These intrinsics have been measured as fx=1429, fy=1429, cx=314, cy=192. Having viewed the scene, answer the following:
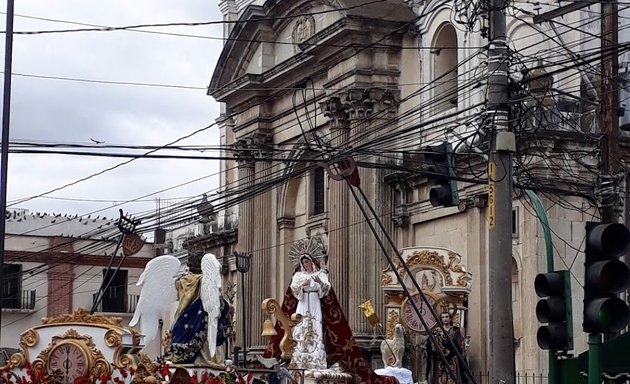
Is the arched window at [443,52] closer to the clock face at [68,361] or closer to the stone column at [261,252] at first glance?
the stone column at [261,252]

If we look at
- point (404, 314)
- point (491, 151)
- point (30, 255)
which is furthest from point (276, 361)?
point (30, 255)

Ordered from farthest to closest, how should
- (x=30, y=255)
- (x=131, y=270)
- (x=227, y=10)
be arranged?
(x=131, y=270), (x=30, y=255), (x=227, y=10)

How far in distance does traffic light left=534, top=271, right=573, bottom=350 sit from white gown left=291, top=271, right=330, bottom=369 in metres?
5.03

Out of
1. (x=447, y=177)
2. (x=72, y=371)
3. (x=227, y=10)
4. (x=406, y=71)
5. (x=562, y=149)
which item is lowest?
(x=72, y=371)

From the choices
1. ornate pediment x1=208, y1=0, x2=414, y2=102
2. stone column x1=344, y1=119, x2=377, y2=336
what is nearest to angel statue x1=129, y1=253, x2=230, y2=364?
ornate pediment x1=208, y1=0, x2=414, y2=102

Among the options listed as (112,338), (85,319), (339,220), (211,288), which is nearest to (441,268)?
(211,288)

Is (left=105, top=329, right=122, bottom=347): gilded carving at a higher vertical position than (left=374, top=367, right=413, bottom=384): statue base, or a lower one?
higher

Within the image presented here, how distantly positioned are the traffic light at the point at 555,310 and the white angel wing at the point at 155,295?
7.37m

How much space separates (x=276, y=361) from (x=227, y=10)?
3084cm

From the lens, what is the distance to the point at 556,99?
2838cm

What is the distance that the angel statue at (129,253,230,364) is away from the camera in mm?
19375

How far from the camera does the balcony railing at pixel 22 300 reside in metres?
56.3

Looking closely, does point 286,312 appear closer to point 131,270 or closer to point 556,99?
point 556,99

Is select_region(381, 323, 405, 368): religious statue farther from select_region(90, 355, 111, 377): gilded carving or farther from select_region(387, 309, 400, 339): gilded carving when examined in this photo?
select_region(90, 355, 111, 377): gilded carving
